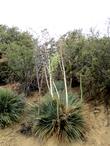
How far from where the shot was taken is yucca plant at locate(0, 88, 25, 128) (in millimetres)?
13466

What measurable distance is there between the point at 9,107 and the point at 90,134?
10.7 feet

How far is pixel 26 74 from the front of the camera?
52.6 feet

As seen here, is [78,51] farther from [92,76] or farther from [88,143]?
[88,143]

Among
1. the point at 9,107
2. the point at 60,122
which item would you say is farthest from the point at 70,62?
the point at 60,122

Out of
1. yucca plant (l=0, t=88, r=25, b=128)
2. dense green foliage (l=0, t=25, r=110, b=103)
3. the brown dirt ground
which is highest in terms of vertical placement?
dense green foliage (l=0, t=25, r=110, b=103)

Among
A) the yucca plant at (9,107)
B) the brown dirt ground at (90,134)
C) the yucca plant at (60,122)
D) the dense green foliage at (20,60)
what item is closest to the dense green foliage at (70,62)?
the dense green foliage at (20,60)

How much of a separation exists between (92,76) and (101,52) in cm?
96

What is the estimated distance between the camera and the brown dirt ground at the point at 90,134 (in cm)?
1223

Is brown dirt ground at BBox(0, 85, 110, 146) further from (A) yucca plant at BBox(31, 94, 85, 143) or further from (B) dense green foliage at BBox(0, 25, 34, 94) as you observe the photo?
(B) dense green foliage at BBox(0, 25, 34, 94)

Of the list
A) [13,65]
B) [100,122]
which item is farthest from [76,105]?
[13,65]

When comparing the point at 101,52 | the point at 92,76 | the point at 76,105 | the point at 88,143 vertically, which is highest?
the point at 101,52

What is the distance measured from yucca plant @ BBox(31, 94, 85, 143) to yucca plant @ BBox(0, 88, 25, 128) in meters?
1.19

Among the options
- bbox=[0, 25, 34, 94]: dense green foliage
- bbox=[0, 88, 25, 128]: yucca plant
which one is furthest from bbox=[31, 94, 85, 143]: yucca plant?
bbox=[0, 25, 34, 94]: dense green foliage

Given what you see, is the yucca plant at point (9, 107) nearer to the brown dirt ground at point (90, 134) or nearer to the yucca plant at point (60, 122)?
the brown dirt ground at point (90, 134)
